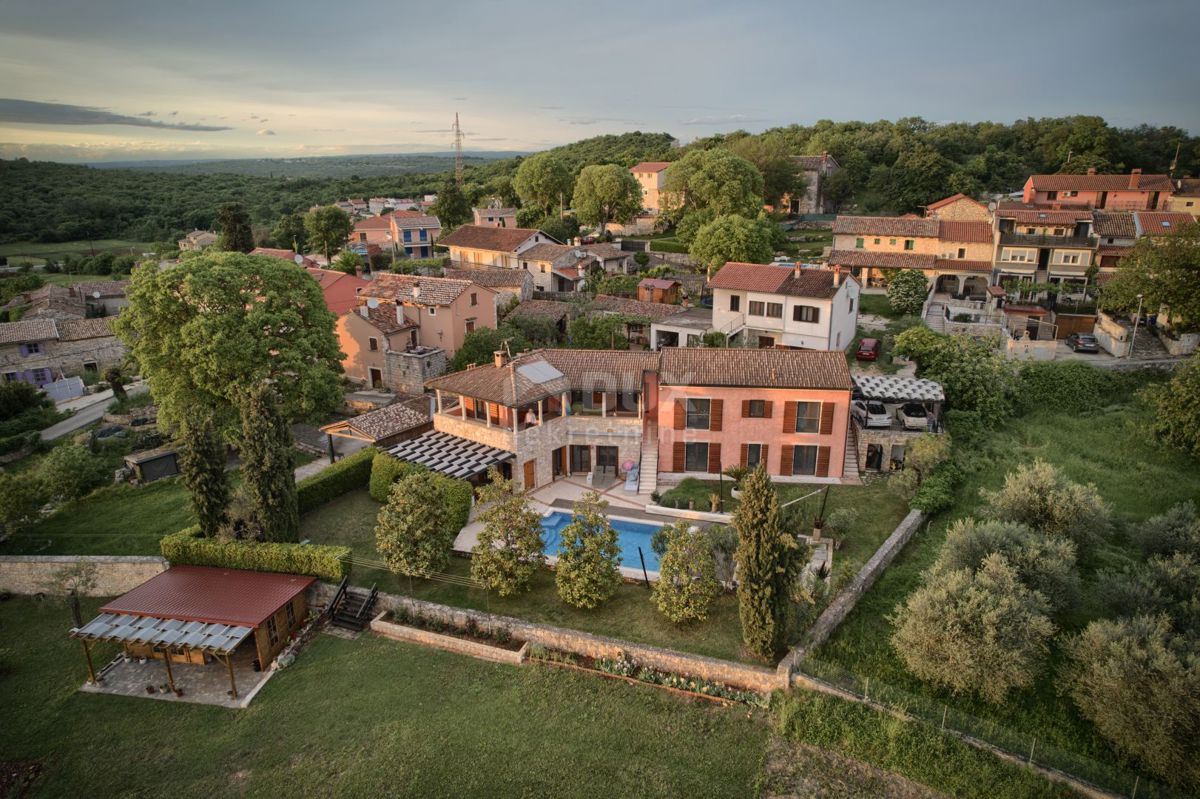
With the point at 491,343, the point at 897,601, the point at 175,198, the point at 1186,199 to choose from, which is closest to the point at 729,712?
the point at 897,601

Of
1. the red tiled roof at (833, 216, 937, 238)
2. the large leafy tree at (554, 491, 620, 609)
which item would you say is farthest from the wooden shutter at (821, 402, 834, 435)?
the red tiled roof at (833, 216, 937, 238)

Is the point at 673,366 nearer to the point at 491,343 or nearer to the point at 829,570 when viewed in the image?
the point at 829,570

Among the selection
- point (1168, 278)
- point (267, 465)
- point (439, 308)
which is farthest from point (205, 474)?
point (1168, 278)

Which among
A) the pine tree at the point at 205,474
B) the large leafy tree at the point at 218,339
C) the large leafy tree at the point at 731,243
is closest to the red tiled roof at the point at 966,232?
the large leafy tree at the point at 731,243

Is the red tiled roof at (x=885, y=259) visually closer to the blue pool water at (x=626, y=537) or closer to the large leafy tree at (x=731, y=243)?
the large leafy tree at (x=731, y=243)

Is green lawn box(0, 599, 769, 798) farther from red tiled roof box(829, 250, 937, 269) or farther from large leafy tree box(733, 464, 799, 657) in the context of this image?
red tiled roof box(829, 250, 937, 269)
